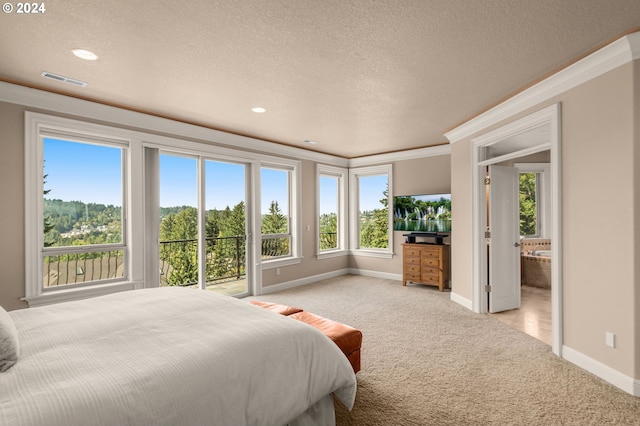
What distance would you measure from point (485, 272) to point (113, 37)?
4597 mm

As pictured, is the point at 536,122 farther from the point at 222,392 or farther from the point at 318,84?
the point at 222,392

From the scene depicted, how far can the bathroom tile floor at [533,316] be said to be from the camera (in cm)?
367

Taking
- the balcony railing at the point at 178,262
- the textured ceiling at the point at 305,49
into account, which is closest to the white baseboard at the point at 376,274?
the balcony railing at the point at 178,262

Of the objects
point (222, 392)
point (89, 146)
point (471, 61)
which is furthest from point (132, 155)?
point (471, 61)

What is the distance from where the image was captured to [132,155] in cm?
393

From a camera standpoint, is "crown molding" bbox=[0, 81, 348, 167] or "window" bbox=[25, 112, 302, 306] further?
"window" bbox=[25, 112, 302, 306]

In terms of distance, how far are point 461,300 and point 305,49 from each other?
13.1 ft

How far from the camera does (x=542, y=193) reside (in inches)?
252

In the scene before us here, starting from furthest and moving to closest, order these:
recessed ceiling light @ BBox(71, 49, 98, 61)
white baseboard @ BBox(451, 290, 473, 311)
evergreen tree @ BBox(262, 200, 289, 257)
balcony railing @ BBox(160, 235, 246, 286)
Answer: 1. evergreen tree @ BBox(262, 200, 289, 257)
2. balcony railing @ BBox(160, 235, 246, 286)
3. white baseboard @ BBox(451, 290, 473, 311)
4. recessed ceiling light @ BBox(71, 49, 98, 61)

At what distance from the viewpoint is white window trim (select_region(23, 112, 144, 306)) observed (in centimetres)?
317

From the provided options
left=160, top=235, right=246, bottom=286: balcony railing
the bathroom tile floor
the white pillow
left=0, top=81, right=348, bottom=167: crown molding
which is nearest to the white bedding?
the white pillow

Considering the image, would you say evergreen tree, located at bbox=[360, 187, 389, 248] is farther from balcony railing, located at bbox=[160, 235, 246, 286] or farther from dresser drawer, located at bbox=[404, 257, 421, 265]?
balcony railing, located at bbox=[160, 235, 246, 286]

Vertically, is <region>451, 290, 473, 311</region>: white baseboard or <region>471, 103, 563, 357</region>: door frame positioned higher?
<region>471, 103, 563, 357</region>: door frame

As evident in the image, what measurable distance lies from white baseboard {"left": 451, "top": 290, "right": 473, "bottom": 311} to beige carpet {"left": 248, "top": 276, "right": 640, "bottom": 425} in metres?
0.22
